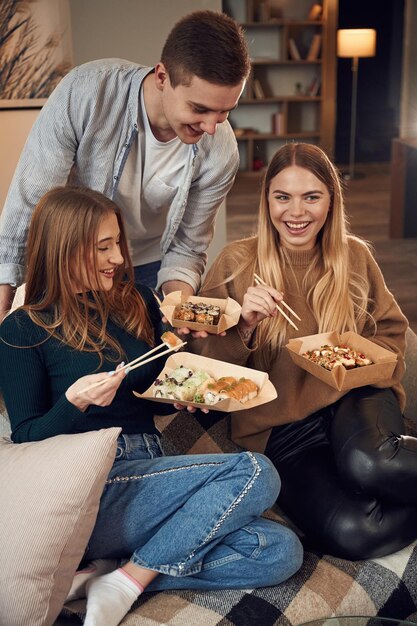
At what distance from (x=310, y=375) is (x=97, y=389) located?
2.54 ft

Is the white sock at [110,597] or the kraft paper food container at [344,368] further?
the kraft paper food container at [344,368]

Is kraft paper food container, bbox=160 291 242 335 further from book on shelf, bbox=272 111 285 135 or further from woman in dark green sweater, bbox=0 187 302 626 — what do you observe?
book on shelf, bbox=272 111 285 135

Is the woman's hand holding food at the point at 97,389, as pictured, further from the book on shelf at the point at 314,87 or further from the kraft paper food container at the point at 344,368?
the book on shelf at the point at 314,87

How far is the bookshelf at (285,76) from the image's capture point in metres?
8.43

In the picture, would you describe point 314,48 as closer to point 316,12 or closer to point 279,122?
point 316,12

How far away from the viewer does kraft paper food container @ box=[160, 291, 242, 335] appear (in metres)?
2.09

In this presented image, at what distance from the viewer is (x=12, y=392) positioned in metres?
1.83

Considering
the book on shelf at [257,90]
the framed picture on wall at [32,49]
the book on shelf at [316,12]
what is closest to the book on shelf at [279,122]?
the book on shelf at [257,90]

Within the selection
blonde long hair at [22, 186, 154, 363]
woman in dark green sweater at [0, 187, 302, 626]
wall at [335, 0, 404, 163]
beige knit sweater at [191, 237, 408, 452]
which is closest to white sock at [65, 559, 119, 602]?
woman in dark green sweater at [0, 187, 302, 626]

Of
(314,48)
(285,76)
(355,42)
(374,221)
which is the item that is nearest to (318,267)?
(374,221)

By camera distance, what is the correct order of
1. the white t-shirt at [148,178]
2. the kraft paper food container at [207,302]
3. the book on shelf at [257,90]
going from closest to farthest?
the kraft paper food container at [207,302] < the white t-shirt at [148,178] < the book on shelf at [257,90]

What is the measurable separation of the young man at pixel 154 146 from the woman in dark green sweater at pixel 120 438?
0.11 metres

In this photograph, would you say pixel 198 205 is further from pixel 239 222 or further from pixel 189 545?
pixel 239 222

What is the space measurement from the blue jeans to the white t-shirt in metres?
0.84
